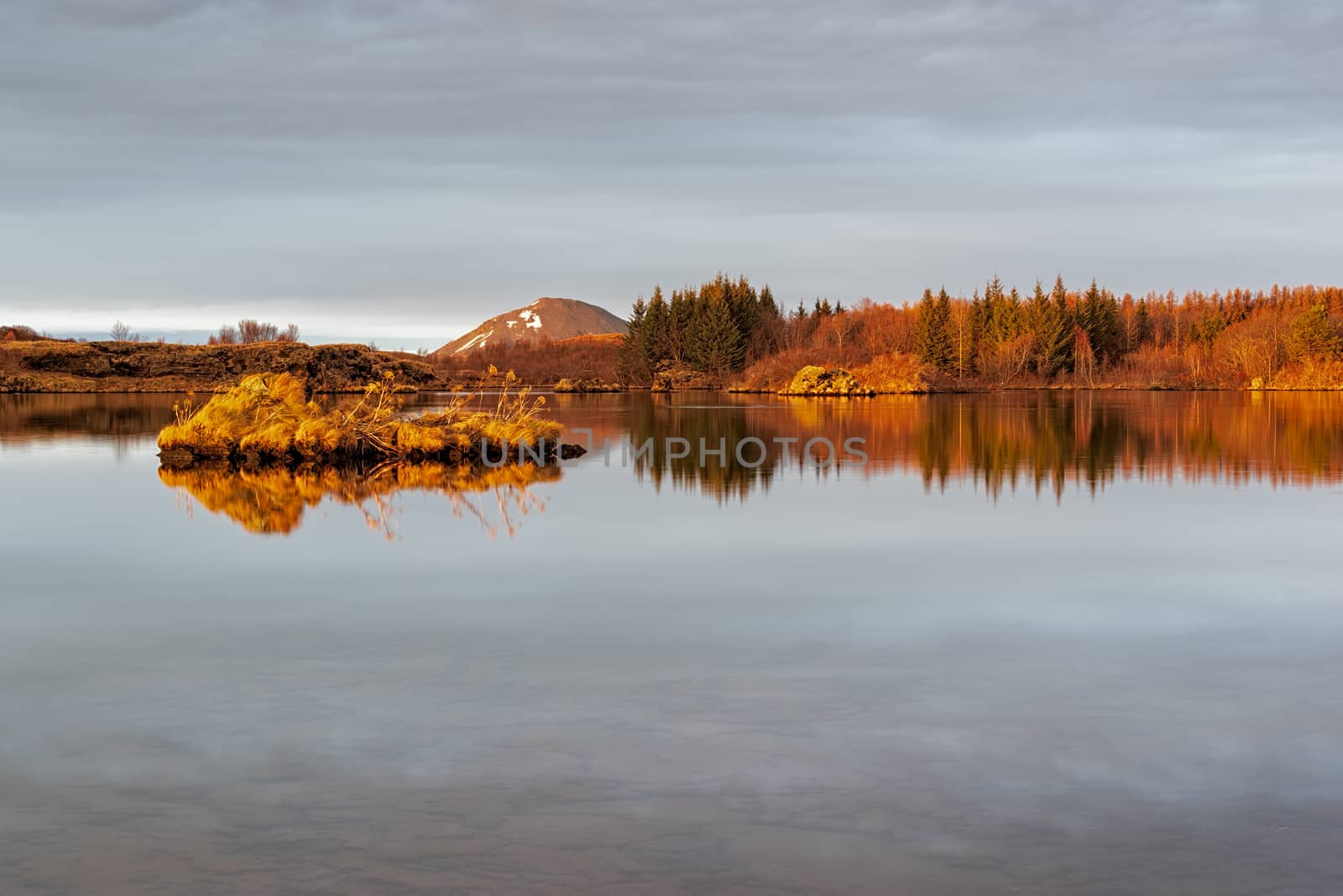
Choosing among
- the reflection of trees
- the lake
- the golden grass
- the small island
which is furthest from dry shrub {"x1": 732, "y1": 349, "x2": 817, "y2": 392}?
the lake

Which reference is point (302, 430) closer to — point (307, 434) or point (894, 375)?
point (307, 434)

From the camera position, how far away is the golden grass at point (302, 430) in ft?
72.2

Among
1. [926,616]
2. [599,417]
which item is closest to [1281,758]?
[926,616]

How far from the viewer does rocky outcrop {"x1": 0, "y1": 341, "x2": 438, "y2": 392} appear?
249ft

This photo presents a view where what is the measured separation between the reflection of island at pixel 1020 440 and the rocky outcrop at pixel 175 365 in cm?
3422

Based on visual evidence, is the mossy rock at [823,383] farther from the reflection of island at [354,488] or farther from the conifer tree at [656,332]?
the reflection of island at [354,488]

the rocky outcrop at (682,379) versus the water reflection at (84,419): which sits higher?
the rocky outcrop at (682,379)

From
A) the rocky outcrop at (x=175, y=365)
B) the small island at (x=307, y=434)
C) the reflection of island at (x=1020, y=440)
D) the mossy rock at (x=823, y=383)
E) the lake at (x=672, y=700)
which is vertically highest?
the rocky outcrop at (x=175, y=365)

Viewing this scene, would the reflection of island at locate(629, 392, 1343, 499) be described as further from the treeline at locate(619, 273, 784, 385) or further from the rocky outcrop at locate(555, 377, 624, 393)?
the treeline at locate(619, 273, 784, 385)

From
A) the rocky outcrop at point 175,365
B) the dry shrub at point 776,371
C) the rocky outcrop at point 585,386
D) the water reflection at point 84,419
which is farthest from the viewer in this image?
the rocky outcrop at point 585,386

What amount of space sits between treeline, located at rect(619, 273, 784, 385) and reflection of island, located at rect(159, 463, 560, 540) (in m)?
72.9

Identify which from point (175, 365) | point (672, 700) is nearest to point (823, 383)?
point (175, 365)

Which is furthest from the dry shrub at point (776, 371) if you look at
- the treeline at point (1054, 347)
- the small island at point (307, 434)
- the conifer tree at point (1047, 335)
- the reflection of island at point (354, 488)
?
the reflection of island at point (354, 488)

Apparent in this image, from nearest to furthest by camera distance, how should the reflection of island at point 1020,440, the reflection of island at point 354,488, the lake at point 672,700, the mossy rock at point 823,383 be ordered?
1. the lake at point 672,700
2. the reflection of island at point 354,488
3. the reflection of island at point 1020,440
4. the mossy rock at point 823,383
